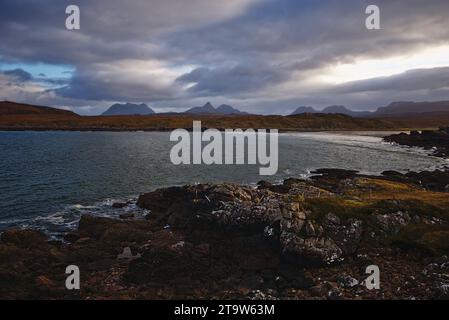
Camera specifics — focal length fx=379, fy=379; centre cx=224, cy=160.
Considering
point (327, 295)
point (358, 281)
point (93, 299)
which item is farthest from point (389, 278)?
point (93, 299)

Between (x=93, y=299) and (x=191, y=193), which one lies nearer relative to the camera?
(x=93, y=299)

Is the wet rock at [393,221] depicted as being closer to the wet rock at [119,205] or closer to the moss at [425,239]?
the moss at [425,239]

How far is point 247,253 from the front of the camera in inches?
1054

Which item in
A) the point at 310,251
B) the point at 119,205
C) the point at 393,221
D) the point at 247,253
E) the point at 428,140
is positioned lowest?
the point at 247,253

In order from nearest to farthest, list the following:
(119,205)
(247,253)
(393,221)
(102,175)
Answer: (247,253) < (393,221) < (119,205) < (102,175)

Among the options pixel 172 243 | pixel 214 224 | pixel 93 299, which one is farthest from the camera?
pixel 214 224

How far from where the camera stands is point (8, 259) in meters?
26.3

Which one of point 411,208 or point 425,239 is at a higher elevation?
point 411,208

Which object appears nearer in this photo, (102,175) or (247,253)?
(247,253)

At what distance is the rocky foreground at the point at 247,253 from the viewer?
22328 millimetres

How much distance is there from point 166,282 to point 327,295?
9581 mm

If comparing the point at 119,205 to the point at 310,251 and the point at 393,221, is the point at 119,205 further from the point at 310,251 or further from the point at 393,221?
the point at 393,221

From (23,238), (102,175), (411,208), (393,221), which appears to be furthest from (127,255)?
(102,175)

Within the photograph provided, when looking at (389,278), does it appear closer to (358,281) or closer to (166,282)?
(358,281)
